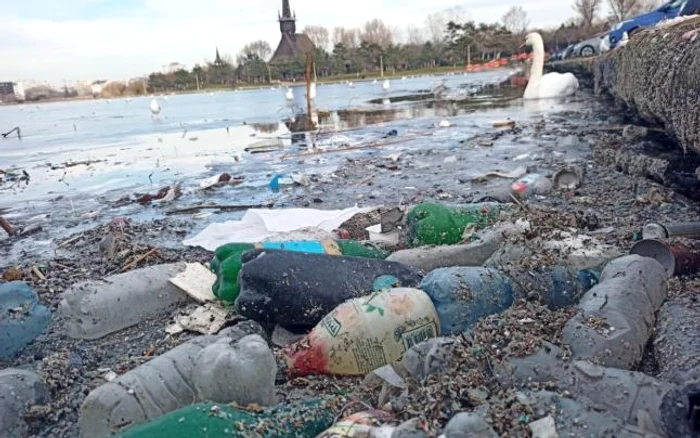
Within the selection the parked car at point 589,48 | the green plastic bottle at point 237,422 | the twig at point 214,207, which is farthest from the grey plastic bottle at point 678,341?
the parked car at point 589,48

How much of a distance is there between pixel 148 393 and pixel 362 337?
33.3 inches

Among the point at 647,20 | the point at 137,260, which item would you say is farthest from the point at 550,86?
the point at 137,260

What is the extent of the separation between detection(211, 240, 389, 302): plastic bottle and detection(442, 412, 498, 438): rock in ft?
5.19

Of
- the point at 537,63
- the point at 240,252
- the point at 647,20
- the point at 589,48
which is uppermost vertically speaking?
the point at 647,20

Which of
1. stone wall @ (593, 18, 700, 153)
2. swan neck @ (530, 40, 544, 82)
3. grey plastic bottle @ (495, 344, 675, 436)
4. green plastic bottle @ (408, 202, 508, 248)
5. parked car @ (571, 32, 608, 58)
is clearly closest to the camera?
grey plastic bottle @ (495, 344, 675, 436)

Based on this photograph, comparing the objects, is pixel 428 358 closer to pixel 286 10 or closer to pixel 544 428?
pixel 544 428

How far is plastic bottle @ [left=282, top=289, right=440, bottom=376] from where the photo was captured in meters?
2.25

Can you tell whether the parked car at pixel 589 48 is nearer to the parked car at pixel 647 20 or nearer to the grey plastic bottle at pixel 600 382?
the parked car at pixel 647 20

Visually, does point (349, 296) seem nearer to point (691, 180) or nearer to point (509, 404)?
point (509, 404)

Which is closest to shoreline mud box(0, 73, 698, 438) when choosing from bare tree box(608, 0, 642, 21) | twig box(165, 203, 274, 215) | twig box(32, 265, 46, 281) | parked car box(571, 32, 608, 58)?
twig box(32, 265, 46, 281)

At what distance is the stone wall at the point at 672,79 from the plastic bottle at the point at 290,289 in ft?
9.52

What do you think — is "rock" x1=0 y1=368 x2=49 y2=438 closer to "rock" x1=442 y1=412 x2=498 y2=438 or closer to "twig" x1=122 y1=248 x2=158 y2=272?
"twig" x1=122 y1=248 x2=158 y2=272

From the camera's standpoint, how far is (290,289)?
8.47 feet

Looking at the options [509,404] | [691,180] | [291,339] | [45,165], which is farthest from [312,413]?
[45,165]
